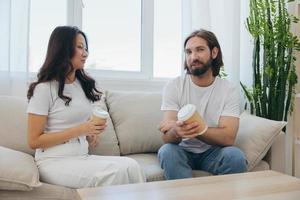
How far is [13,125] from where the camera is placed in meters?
1.85

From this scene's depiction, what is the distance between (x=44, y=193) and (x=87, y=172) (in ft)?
0.66

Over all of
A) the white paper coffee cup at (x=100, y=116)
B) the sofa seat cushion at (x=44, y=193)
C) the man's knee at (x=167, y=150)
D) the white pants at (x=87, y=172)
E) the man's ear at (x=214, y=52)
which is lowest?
the sofa seat cushion at (x=44, y=193)

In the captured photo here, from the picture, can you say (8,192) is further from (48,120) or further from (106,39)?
(106,39)

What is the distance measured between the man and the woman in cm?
27

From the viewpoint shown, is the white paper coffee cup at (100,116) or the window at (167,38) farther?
the window at (167,38)

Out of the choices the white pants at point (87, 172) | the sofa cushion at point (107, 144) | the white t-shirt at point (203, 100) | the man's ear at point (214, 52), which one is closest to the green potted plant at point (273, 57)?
the man's ear at point (214, 52)

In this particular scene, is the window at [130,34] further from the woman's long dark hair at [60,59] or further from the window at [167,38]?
the woman's long dark hair at [60,59]

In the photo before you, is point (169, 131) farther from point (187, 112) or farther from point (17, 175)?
point (17, 175)

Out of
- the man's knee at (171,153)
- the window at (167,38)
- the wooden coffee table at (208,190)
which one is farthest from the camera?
the window at (167,38)

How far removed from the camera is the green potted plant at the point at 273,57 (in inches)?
93.2

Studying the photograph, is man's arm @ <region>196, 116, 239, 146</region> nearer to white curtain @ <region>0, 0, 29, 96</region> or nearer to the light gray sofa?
the light gray sofa

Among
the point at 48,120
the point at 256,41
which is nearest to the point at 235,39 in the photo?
the point at 256,41

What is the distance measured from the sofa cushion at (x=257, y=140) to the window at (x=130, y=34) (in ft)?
3.29

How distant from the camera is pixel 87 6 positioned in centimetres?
258
